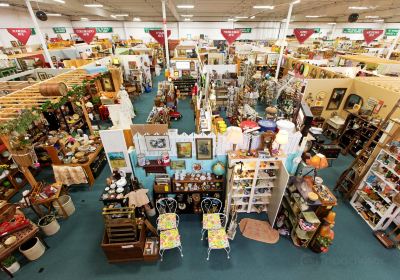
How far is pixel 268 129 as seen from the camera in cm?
484

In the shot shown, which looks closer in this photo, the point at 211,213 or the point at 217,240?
the point at 217,240

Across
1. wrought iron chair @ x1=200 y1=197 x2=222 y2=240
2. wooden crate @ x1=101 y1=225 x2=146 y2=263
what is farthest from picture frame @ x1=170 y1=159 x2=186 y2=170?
wooden crate @ x1=101 y1=225 x2=146 y2=263

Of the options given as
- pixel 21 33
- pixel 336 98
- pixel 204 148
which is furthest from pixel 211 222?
pixel 21 33

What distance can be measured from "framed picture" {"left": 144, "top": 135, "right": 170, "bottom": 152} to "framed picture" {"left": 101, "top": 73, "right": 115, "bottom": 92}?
7.96 metres

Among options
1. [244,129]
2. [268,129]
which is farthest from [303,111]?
[244,129]

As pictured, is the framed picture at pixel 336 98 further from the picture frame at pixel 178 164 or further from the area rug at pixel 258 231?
the picture frame at pixel 178 164

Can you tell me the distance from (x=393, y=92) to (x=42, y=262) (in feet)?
36.3

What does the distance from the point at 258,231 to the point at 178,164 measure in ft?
8.69

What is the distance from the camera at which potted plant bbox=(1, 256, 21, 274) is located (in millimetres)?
4070

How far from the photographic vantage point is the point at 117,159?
5117mm

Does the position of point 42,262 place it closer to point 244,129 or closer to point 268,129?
point 244,129

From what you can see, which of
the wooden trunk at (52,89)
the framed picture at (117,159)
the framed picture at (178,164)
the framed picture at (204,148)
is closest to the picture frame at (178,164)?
the framed picture at (178,164)

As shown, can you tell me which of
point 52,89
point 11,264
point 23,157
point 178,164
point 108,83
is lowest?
point 11,264

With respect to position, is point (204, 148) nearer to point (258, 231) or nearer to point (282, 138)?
point (282, 138)
